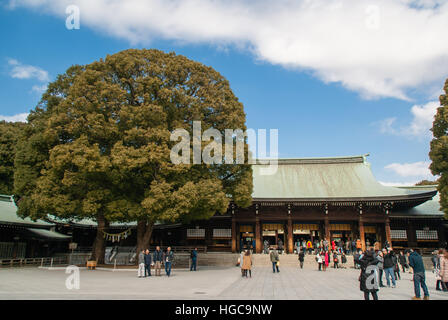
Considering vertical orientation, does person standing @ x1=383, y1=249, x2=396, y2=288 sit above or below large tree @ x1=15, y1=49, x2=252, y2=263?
below

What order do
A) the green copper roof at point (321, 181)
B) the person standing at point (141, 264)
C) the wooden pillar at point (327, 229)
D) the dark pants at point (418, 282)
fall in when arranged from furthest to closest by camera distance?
the green copper roof at point (321, 181)
the wooden pillar at point (327, 229)
the person standing at point (141, 264)
the dark pants at point (418, 282)

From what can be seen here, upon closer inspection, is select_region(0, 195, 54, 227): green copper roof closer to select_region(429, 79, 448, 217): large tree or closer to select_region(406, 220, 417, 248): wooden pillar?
select_region(429, 79, 448, 217): large tree

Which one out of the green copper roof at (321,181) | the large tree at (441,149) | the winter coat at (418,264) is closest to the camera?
the winter coat at (418,264)

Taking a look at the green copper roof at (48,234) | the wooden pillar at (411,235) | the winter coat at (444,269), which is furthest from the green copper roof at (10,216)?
the wooden pillar at (411,235)

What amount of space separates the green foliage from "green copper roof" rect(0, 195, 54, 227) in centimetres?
334

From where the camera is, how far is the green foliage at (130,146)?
17.5 meters

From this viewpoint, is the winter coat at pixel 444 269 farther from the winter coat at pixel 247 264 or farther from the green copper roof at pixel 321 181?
the green copper roof at pixel 321 181

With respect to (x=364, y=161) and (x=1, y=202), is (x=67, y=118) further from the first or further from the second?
(x=364, y=161)

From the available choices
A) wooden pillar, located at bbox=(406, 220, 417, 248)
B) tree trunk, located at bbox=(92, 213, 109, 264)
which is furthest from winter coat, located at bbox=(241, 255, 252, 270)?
wooden pillar, located at bbox=(406, 220, 417, 248)

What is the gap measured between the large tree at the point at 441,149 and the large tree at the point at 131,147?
13.1 metres

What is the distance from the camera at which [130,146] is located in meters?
18.9

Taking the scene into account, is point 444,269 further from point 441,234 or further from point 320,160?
point 320,160

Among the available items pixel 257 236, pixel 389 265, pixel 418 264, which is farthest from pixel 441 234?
pixel 418 264

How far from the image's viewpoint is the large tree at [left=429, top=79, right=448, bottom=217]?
21031mm
